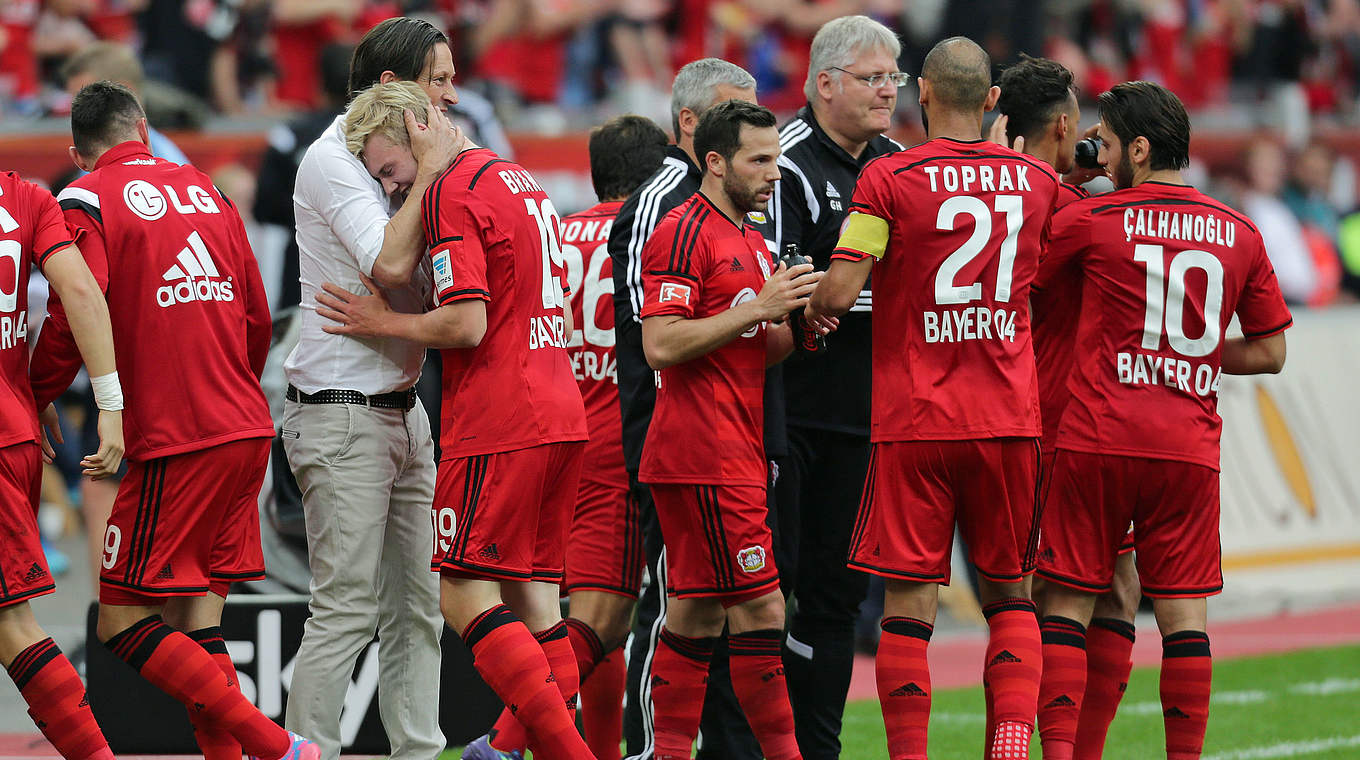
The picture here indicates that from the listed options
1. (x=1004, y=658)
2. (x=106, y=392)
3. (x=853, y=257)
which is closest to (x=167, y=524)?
(x=106, y=392)

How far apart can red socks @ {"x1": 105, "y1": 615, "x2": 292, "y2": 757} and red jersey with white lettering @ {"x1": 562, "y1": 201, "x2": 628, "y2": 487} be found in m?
1.80

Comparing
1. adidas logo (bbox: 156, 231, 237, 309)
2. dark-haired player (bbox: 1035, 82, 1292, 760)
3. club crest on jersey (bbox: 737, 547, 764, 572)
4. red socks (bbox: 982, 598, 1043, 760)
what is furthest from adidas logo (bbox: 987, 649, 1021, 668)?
adidas logo (bbox: 156, 231, 237, 309)

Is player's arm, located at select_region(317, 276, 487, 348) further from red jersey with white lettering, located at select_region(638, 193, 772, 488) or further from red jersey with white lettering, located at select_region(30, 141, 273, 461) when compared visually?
red jersey with white lettering, located at select_region(638, 193, 772, 488)

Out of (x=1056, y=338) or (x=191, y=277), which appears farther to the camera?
(x=1056, y=338)

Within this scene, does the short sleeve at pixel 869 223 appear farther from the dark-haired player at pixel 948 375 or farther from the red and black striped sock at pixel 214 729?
the red and black striped sock at pixel 214 729

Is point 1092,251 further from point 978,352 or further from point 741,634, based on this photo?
point 741,634

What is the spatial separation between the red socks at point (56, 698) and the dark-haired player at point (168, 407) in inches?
7.7

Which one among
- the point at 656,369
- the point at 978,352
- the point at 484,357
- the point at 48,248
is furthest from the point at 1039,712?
the point at 48,248

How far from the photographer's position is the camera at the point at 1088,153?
614 cm

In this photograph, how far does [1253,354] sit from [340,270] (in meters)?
3.16

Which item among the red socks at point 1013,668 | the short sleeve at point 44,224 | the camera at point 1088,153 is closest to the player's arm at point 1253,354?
the camera at point 1088,153

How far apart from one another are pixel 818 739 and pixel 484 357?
198cm

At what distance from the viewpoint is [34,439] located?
206 inches

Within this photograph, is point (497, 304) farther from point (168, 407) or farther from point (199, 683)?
point (199, 683)
